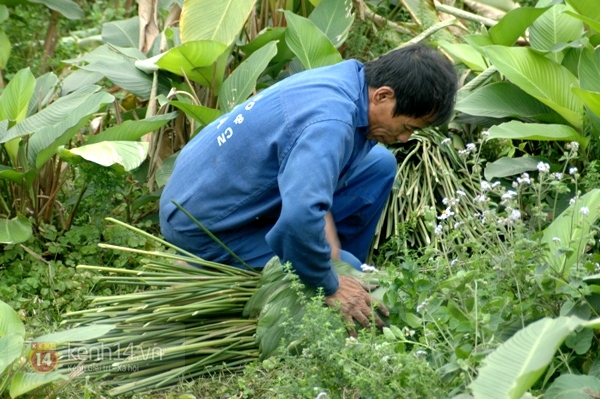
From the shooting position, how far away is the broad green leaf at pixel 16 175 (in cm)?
353

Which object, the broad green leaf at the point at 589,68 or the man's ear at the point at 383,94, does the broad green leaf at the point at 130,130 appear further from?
the broad green leaf at the point at 589,68

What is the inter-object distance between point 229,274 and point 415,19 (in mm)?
1966

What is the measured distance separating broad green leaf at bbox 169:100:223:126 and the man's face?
995mm

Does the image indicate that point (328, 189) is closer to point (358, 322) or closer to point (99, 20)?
point (358, 322)

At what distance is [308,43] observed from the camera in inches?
154

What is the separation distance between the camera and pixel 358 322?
2.79m

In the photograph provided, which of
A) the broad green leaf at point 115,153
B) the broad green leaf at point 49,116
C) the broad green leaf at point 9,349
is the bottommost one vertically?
the broad green leaf at point 9,349

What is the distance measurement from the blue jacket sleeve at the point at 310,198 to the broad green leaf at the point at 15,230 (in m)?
1.27

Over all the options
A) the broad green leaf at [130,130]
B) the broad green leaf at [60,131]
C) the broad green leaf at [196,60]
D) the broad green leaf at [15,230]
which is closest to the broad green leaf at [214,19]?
the broad green leaf at [196,60]

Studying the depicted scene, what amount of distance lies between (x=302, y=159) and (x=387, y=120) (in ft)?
1.29

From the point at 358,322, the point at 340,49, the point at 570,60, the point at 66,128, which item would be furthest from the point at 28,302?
the point at 570,60

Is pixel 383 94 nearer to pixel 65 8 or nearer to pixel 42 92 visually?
pixel 42 92

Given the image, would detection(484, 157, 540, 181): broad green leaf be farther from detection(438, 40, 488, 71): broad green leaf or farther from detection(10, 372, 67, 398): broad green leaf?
detection(10, 372, 67, 398): broad green leaf

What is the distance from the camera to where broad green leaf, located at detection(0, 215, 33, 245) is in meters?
3.51
